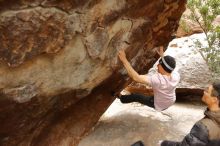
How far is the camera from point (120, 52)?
623cm

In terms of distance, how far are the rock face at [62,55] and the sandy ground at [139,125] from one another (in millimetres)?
511

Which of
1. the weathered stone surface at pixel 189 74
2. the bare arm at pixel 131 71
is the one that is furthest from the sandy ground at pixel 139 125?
the bare arm at pixel 131 71

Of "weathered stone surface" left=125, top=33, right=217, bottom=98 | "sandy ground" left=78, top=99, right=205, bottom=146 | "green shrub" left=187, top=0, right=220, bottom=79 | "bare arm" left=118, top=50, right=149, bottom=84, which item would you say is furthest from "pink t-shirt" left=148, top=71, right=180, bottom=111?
"green shrub" left=187, top=0, right=220, bottom=79

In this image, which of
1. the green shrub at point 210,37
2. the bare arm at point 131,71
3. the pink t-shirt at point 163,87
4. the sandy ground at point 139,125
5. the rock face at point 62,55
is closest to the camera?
the rock face at point 62,55

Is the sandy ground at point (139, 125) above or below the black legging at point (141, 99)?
below

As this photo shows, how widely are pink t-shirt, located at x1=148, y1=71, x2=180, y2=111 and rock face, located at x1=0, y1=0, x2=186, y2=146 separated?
65 centimetres

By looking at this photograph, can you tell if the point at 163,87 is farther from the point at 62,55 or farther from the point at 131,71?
the point at 62,55

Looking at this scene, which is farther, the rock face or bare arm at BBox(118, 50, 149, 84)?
bare arm at BBox(118, 50, 149, 84)

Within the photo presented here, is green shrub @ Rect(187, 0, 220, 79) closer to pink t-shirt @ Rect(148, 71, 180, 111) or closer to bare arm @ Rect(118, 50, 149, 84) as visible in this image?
pink t-shirt @ Rect(148, 71, 180, 111)

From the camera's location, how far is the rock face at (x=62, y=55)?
186 inches

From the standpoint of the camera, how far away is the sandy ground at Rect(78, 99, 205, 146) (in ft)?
23.9

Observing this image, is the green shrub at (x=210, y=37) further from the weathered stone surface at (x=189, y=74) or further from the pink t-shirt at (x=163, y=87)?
the pink t-shirt at (x=163, y=87)

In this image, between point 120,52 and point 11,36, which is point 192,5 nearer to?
point 120,52

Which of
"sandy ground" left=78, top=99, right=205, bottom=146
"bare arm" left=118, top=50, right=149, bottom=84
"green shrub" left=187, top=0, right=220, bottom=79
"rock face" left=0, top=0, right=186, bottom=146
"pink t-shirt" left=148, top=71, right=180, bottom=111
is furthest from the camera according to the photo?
"green shrub" left=187, top=0, right=220, bottom=79
